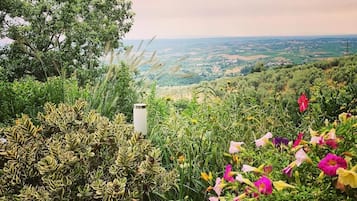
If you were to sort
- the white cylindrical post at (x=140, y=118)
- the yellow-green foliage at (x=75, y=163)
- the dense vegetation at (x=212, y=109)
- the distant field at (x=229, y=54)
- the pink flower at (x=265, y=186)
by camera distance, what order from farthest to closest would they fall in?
the distant field at (x=229, y=54) < the white cylindrical post at (x=140, y=118) < the dense vegetation at (x=212, y=109) < the yellow-green foliage at (x=75, y=163) < the pink flower at (x=265, y=186)

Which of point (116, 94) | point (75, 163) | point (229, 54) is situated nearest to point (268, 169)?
point (75, 163)

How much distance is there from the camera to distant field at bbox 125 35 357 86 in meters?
3.59

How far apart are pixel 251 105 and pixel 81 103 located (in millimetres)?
1061

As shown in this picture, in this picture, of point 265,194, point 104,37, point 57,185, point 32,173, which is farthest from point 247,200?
point 104,37

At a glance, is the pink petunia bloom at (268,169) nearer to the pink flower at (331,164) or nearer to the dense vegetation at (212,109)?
the dense vegetation at (212,109)

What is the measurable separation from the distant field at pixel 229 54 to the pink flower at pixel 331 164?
6.66 feet

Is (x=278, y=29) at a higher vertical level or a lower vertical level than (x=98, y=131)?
higher

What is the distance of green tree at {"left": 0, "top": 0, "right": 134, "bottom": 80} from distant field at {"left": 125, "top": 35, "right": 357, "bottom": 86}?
0.27 meters

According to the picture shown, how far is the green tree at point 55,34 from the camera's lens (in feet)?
13.6

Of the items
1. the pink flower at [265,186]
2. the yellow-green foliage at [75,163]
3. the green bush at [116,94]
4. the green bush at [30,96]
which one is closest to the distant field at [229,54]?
the green bush at [116,94]

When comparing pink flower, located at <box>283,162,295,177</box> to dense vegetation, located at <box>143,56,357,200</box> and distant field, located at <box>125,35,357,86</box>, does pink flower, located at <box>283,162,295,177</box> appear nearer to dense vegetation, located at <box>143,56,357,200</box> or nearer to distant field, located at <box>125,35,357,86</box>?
dense vegetation, located at <box>143,56,357,200</box>

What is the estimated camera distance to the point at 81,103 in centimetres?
259

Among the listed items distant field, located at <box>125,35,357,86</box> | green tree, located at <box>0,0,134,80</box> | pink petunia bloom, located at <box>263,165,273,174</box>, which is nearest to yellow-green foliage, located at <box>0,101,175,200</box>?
pink petunia bloom, located at <box>263,165,273,174</box>

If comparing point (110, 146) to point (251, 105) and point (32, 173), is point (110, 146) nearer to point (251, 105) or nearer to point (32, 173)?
point (32, 173)
